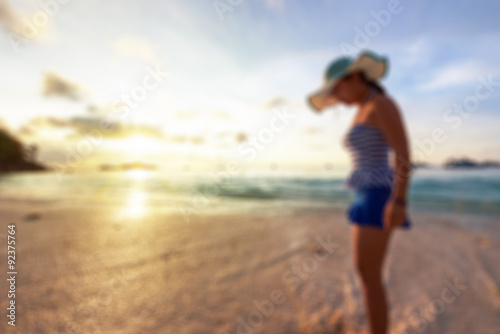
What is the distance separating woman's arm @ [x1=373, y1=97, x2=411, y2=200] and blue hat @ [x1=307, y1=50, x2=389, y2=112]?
322mm

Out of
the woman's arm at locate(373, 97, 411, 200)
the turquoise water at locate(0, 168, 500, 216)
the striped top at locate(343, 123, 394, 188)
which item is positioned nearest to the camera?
the woman's arm at locate(373, 97, 411, 200)

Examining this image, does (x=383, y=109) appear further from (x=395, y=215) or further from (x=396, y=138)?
(x=395, y=215)

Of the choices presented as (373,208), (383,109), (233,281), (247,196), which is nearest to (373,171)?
(373,208)

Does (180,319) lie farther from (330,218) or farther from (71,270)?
(330,218)

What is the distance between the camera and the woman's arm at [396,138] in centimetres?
159

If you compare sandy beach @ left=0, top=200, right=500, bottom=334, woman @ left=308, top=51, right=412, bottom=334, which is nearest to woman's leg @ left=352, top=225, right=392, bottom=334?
woman @ left=308, top=51, right=412, bottom=334

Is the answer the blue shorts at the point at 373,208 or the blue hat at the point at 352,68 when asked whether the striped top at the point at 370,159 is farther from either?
the blue hat at the point at 352,68

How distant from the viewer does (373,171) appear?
5.65 feet

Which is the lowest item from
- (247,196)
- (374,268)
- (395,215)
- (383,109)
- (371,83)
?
(247,196)

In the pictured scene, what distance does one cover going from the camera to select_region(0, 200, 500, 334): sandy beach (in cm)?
235

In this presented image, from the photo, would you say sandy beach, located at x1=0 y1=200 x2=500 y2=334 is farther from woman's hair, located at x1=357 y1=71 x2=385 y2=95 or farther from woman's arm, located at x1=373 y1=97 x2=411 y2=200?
woman's hair, located at x1=357 y1=71 x2=385 y2=95

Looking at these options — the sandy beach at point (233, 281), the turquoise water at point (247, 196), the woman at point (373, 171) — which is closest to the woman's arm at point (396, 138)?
the woman at point (373, 171)

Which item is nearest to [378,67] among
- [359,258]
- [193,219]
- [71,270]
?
[359,258]

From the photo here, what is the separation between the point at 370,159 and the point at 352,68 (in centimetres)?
69
